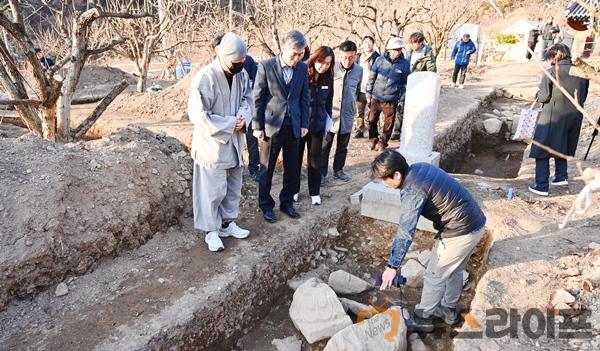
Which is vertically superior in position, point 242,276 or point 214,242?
point 214,242

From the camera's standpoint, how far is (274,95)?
3943mm

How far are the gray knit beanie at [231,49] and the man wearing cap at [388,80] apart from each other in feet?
10.5

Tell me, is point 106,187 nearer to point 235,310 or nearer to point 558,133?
point 235,310

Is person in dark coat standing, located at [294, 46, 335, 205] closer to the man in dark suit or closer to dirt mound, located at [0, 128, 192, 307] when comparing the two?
the man in dark suit

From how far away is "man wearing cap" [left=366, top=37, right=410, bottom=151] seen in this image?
5965mm

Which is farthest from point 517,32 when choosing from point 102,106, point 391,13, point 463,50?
point 102,106

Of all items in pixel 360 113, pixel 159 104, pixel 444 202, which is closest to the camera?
pixel 444 202

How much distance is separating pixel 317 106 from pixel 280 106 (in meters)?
0.64

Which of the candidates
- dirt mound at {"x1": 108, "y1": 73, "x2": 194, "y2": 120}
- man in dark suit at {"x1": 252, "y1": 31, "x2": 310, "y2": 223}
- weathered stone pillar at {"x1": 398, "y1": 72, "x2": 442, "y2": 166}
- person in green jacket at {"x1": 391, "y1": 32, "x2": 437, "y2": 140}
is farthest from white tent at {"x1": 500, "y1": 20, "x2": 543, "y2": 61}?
man in dark suit at {"x1": 252, "y1": 31, "x2": 310, "y2": 223}

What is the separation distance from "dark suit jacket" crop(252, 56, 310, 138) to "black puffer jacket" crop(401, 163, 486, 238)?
4.90ft

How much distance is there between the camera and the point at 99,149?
430cm

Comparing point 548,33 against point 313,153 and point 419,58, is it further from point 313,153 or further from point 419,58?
point 313,153

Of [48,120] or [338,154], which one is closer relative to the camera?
[48,120]

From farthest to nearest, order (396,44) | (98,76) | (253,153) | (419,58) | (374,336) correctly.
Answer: (98,76)
(419,58)
(396,44)
(253,153)
(374,336)
